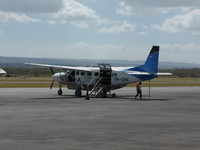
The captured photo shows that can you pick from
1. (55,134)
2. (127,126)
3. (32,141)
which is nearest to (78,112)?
(127,126)

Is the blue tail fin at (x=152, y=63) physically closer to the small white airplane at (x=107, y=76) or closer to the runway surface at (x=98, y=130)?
the small white airplane at (x=107, y=76)

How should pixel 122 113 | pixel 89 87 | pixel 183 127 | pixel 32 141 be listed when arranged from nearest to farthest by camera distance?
1. pixel 32 141
2. pixel 183 127
3. pixel 122 113
4. pixel 89 87

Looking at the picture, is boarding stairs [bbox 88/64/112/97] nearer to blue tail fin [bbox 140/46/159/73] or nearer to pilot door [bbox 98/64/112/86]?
pilot door [bbox 98/64/112/86]

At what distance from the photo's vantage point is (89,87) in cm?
4347

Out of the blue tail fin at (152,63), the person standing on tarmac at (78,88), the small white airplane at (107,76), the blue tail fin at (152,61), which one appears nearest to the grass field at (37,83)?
the small white airplane at (107,76)

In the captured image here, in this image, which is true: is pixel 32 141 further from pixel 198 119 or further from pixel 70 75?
pixel 70 75

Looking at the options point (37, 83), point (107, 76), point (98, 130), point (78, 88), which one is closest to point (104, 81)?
point (107, 76)

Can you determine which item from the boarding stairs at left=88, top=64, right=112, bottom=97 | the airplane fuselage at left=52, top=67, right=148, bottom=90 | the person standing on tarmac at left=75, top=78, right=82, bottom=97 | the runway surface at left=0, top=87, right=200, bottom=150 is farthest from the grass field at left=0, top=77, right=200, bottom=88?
the runway surface at left=0, top=87, right=200, bottom=150

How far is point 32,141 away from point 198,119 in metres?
10.7

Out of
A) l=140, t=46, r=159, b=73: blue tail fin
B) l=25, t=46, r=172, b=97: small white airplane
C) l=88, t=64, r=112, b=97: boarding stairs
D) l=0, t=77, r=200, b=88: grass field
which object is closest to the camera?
l=25, t=46, r=172, b=97: small white airplane

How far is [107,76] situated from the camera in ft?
140

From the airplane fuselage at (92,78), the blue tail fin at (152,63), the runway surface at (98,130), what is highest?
the blue tail fin at (152,63)

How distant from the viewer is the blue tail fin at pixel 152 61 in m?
42.8

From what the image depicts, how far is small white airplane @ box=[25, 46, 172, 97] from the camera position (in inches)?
1658
